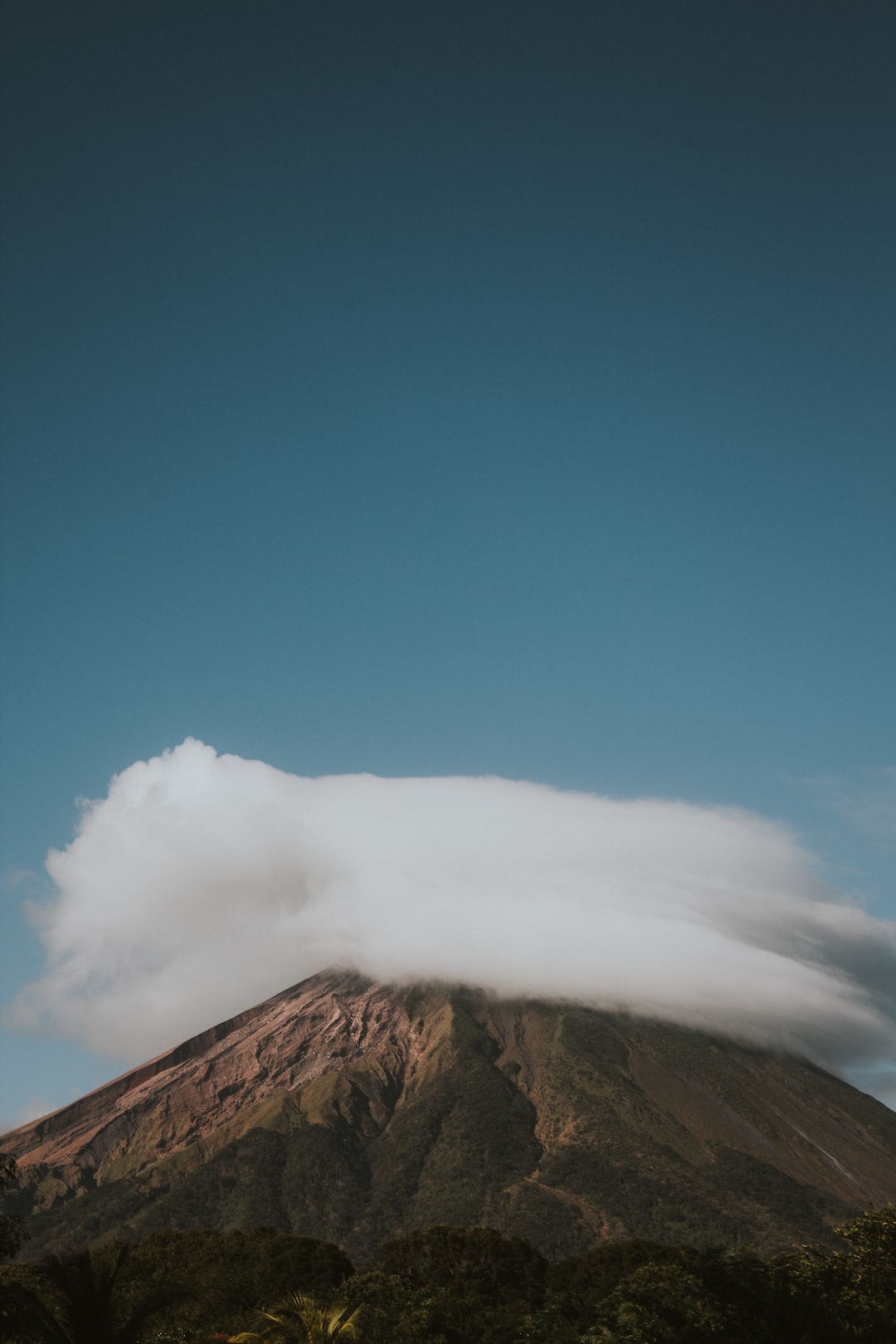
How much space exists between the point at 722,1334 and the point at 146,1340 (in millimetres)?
27291

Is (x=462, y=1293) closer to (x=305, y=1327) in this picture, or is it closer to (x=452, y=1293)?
(x=452, y=1293)

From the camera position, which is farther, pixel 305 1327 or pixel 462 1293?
pixel 462 1293

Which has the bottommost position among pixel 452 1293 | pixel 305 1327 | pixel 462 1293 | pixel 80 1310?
pixel 462 1293

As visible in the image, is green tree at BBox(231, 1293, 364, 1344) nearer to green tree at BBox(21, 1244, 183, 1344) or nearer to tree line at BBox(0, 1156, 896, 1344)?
tree line at BBox(0, 1156, 896, 1344)

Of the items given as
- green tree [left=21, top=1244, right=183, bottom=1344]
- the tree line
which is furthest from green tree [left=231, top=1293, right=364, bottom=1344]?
green tree [left=21, top=1244, right=183, bottom=1344]

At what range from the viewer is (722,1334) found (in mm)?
43844

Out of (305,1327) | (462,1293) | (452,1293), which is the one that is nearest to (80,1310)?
(305,1327)

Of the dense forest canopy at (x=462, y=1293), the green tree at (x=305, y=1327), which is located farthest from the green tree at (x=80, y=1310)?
the green tree at (x=305, y=1327)

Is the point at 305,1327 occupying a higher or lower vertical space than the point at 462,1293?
higher

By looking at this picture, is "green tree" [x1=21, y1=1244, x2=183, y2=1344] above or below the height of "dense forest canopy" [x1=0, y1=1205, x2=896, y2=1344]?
above

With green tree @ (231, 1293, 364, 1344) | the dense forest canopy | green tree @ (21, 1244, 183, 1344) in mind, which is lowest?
the dense forest canopy

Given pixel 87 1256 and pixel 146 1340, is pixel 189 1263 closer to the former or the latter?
pixel 146 1340

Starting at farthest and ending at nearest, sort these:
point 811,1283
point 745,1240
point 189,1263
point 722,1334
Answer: point 745,1240 → point 189,1263 → point 811,1283 → point 722,1334

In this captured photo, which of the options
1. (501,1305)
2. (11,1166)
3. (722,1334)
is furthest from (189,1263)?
(11,1166)
